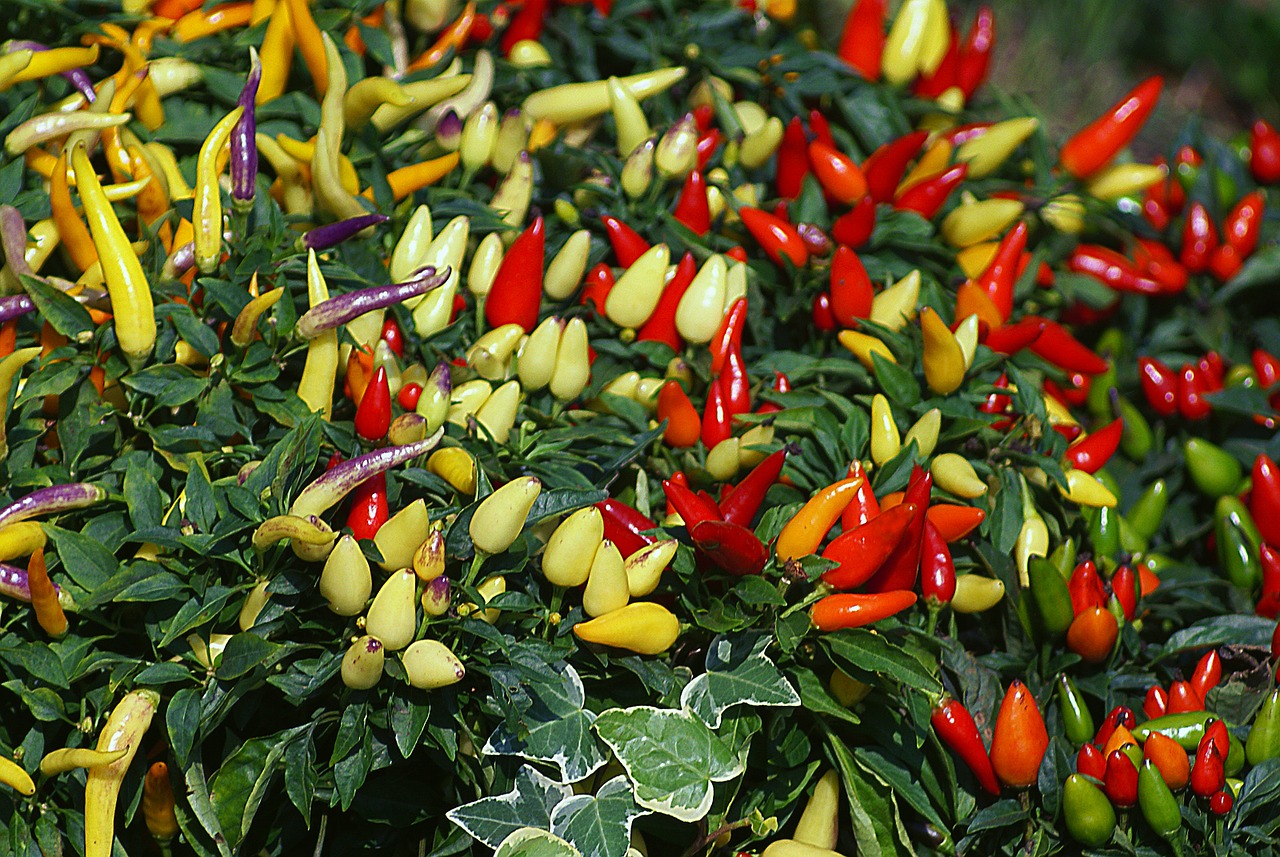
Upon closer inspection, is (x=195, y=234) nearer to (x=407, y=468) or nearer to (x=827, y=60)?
(x=407, y=468)

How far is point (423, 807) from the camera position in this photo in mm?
1465

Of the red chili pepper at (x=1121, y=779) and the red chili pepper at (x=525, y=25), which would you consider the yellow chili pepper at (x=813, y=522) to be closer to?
the red chili pepper at (x=1121, y=779)

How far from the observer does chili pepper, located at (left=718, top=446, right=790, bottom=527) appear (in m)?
1.50

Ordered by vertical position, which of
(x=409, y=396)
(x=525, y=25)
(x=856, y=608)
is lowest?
(x=856, y=608)

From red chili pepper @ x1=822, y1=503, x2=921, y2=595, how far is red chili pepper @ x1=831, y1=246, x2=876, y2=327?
526 millimetres

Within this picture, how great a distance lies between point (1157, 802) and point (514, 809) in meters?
0.82

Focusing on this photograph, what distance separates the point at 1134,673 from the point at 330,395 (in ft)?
4.15

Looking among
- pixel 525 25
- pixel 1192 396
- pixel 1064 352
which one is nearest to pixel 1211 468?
pixel 1192 396

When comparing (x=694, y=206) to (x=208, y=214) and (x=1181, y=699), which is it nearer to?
(x=208, y=214)

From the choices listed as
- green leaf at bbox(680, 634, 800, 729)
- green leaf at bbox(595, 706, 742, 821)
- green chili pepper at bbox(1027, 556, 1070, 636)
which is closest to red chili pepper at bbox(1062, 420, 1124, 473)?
green chili pepper at bbox(1027, 556, 1070, 636)

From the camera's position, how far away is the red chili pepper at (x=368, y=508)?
1415 mm

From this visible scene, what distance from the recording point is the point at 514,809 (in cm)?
138

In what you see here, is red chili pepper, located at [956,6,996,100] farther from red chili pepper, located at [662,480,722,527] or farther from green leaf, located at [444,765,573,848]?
green leaf, located at [444,765,573,848]

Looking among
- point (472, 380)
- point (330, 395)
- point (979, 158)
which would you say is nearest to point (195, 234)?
point (330, 395)
